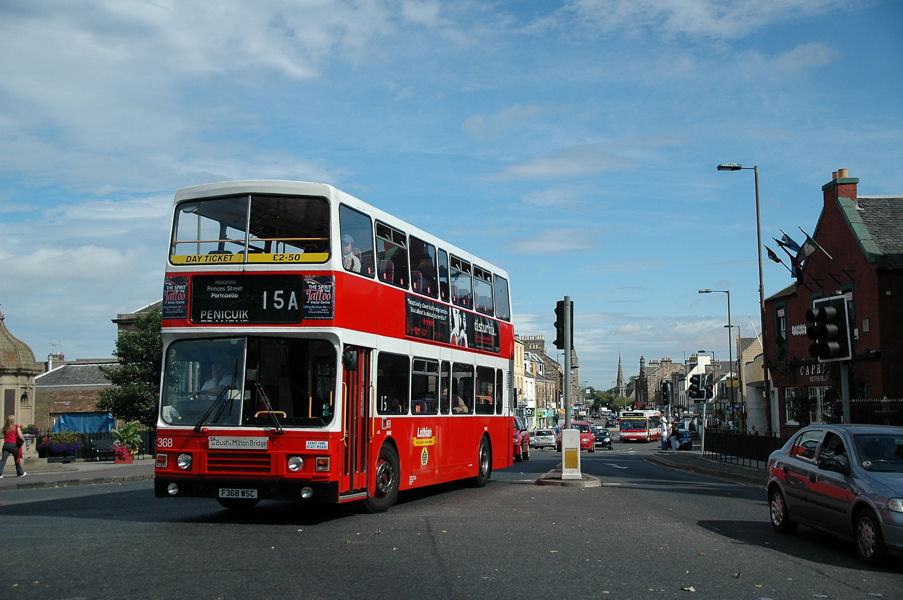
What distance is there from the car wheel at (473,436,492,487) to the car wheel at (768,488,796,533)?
7867 millimetres

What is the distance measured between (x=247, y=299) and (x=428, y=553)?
457 cm

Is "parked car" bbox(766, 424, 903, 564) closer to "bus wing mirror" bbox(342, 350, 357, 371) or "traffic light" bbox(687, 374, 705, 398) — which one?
"bus wing mirror" bbox(342, 350, 357, 371)

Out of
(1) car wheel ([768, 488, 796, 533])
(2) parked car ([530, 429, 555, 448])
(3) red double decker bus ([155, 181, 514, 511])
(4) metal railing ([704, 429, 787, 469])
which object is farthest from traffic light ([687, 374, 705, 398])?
(3) red double decker bus ([155, 181, 514, 511])

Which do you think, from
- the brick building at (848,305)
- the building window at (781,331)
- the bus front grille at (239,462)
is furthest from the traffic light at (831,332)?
the building window at (781,331)

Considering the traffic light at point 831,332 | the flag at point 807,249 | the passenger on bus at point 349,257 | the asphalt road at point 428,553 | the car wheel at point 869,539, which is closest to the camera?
the asphalt road at point 428,553

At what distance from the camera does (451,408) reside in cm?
1722

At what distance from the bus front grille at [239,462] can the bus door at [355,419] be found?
3.49 ft

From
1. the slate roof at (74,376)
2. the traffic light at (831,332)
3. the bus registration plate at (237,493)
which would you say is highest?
the slate roof at (74,376)

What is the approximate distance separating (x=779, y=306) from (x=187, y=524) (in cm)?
3354

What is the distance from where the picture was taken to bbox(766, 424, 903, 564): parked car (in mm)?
9367

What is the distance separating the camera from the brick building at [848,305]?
1182 inches

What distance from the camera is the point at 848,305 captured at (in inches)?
1080

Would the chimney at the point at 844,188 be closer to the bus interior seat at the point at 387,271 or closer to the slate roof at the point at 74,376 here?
the bus interior seat at the point at 387,271

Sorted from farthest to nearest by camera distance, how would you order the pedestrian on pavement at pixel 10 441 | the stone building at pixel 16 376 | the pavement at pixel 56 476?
1. the stone building at pixel 16 376
2. the pedestrian on pavement at pixel 10 441
3. the pavement at pixel 56 476
